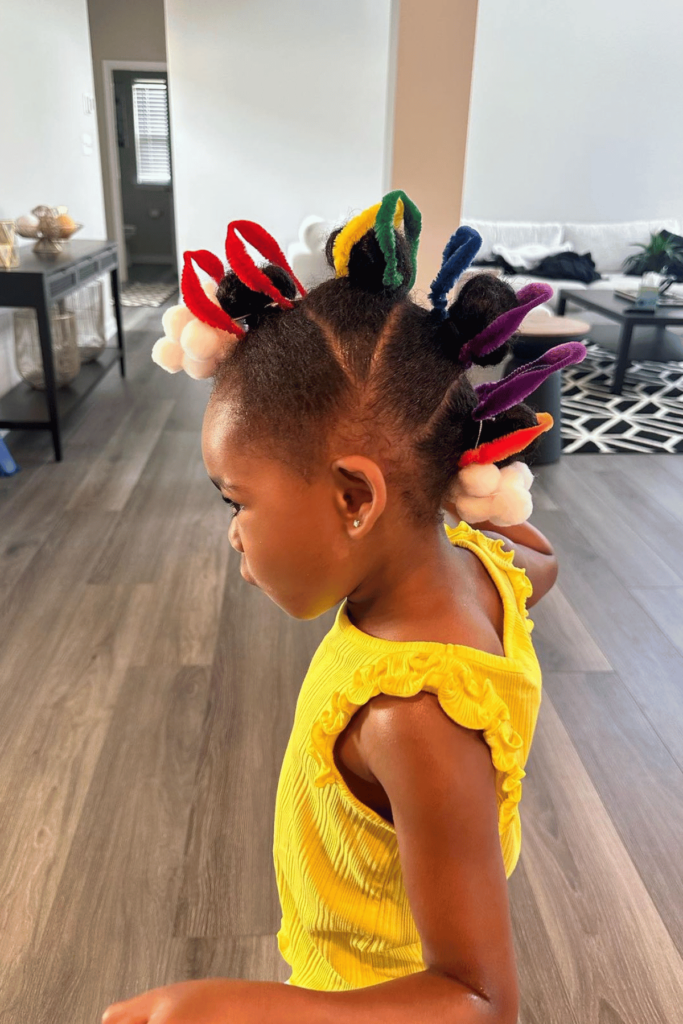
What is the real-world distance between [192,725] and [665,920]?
0.97 m

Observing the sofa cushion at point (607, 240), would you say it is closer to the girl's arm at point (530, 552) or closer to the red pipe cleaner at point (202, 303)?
the girl's arm at point (530, 552)

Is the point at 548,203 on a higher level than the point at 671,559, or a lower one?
higher

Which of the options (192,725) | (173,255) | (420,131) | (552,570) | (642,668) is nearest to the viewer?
(552,570)

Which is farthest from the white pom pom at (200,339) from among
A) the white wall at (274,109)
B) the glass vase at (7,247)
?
the white wall at (274,109)

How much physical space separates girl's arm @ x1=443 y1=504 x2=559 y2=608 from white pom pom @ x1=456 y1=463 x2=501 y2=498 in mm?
207

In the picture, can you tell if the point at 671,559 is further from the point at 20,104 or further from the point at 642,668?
the point at 20,104

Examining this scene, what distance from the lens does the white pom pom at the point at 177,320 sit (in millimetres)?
575

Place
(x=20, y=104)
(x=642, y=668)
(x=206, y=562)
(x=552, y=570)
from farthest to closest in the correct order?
1. (x=20, y=104)
2. (x=206, y=562)
3. (x=642, y=668)
4. (x=552, y=570)

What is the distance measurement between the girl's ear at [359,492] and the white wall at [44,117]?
3.45 meters

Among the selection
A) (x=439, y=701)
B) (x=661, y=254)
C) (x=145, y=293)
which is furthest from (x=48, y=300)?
(x=145, y=293)

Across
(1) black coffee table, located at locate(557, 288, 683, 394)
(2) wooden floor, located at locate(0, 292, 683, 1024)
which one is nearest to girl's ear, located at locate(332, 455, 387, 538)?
(2) wooden floor, located at locate(0, 292, 683, 1024)

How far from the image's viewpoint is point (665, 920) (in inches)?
Answer: 49.2

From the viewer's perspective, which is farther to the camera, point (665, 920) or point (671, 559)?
point (671, 559)

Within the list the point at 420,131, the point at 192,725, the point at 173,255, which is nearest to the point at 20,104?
the point at 420,131
